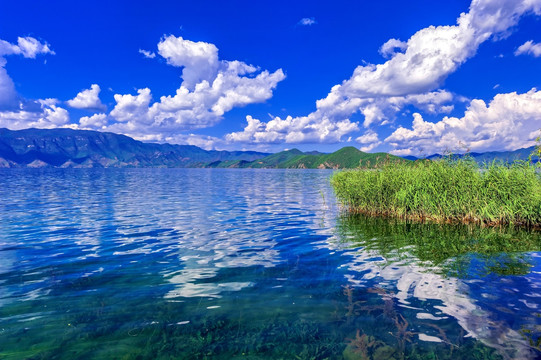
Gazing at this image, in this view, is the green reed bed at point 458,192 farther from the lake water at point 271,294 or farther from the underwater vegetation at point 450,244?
the lake water at point 271,294

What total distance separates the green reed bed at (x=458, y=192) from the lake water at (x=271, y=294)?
2.38 metres

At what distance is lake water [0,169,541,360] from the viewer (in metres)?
8.83

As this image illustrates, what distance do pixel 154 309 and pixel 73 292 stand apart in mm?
4130

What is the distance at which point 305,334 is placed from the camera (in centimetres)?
948

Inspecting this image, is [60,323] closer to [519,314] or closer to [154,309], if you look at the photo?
[154,309]

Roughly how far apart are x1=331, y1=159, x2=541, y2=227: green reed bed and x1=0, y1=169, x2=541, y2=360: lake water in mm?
2382

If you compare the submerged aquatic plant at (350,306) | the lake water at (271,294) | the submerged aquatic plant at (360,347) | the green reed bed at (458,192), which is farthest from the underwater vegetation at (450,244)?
the submerged aquatic plant at (360,347)

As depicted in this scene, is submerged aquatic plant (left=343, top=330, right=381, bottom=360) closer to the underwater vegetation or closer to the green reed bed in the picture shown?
the underwater vegetation

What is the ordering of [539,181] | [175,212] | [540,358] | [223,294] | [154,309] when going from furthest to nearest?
1. [175,212]
2. [539,181]
3. [223,294]
4. [154,309]
5. [540,358]

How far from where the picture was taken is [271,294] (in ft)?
40.9

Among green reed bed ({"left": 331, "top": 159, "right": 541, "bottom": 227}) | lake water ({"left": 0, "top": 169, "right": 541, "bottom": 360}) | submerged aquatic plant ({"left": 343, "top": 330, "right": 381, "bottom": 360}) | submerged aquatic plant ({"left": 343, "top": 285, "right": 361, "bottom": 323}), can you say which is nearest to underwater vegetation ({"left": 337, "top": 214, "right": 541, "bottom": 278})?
lake water ({"left": 0, "top": 169, "right": 541, "bottom": 360})

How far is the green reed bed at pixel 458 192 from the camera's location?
2358 cm

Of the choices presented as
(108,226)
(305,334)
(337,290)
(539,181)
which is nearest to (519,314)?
(337,290)

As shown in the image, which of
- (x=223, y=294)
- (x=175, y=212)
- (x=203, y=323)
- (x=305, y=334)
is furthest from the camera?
(x=175, y=212)
